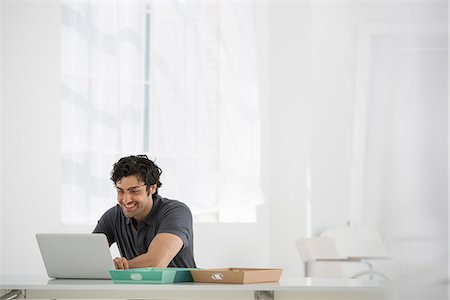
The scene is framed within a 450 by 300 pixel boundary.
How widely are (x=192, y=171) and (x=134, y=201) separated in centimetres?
236

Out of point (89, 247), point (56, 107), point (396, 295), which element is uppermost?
point (56, 107)

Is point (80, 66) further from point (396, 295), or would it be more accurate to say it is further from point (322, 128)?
point (396, 295)

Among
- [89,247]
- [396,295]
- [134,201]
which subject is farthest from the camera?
[134,201]

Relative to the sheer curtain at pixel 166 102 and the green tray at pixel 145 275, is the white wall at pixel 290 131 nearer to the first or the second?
the sheer curtain at pixel 166 102

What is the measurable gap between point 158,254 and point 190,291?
508mm

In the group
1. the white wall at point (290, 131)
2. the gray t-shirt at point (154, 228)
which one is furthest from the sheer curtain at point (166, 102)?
the gray t-shirt at point (154, 228)

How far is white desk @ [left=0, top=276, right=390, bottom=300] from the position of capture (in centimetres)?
247

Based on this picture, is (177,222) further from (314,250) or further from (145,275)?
(314,250)

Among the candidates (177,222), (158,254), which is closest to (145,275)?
(158,254)

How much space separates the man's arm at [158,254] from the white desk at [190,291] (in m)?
0.33

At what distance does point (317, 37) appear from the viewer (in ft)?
21.4

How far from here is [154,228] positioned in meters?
3.35

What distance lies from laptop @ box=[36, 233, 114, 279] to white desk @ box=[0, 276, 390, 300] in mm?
174

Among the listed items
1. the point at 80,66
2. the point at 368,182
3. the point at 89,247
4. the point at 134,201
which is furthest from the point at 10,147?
the point at 368,182
